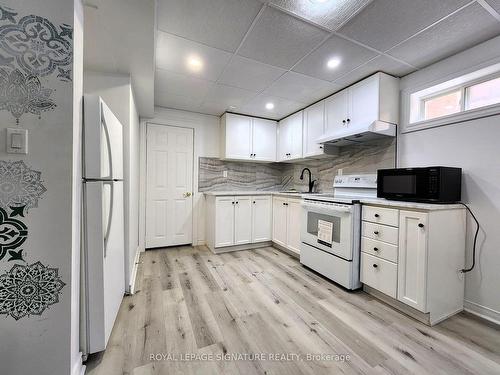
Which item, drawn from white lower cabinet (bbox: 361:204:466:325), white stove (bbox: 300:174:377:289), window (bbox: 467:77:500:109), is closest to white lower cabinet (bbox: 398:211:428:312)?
white lower cabinet (bbox: 361:204:466:325)

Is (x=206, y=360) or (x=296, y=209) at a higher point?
(x=296, y=209)

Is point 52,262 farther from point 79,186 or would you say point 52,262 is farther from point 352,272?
point 352,272

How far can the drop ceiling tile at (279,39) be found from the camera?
1561 millimetres

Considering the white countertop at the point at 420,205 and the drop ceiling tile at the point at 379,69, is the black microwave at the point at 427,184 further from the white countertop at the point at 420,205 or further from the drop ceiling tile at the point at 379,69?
the drop ceiling tile at the point at 379,69

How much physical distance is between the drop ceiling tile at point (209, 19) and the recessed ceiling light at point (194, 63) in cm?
28

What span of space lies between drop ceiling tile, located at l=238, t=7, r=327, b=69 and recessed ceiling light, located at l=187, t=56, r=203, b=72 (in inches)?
16.7

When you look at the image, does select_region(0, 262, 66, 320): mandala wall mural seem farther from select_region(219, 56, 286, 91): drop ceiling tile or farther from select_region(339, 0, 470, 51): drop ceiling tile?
select_region(339, 0, 470, 51): drop ceiling tile

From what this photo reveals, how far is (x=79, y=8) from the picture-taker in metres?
1.11

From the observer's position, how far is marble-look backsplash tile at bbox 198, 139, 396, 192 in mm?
2551

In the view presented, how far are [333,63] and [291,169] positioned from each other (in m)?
2.25

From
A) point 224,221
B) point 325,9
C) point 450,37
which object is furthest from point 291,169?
point 325,9

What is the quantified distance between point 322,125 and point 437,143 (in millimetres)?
1296

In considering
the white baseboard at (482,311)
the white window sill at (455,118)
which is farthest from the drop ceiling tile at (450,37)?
the white baseboard at (482,311)

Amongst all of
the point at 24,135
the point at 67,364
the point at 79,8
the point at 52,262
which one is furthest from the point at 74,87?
the point at 67,364
